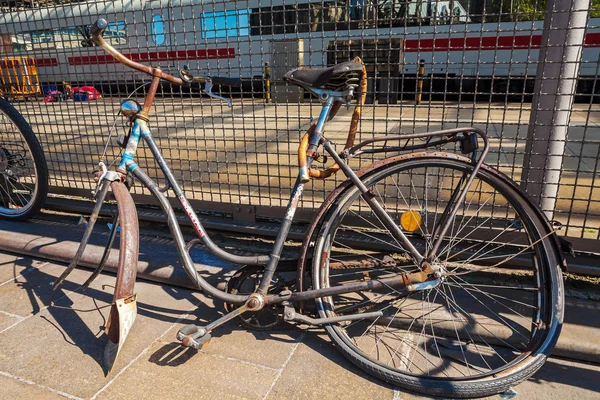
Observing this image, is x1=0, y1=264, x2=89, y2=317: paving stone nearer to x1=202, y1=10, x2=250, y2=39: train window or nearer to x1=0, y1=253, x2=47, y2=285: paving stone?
x1=0, y1=253, x2=47, y2=285: paving stone

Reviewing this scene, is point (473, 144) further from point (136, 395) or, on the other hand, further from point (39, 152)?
point (39, 152)

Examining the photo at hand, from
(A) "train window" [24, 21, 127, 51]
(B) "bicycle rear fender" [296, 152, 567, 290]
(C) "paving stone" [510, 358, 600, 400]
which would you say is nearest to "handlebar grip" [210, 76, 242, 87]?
(B) "bicycle rear fender" [296, 152, 567, 290]

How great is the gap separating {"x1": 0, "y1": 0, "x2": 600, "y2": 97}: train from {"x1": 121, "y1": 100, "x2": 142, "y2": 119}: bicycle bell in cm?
82

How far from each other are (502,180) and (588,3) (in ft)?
4.00

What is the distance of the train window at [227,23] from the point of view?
3.11 m

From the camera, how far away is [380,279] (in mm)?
2189

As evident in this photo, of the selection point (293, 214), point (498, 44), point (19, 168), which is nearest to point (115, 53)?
point (293, 214)

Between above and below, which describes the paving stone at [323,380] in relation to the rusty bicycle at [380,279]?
below

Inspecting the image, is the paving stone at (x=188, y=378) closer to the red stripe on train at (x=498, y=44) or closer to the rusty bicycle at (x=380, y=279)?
the rusty bicycle at (x=380, y=279)

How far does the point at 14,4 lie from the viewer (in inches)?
158

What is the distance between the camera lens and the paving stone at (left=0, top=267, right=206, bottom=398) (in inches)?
85.1

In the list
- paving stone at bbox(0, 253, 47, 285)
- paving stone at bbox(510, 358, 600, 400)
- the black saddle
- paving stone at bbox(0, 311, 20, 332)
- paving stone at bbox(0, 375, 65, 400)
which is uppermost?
the black saddle

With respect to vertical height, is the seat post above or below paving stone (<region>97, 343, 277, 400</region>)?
above

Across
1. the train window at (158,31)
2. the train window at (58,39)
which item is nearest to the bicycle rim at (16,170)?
the train window at (58,39)
